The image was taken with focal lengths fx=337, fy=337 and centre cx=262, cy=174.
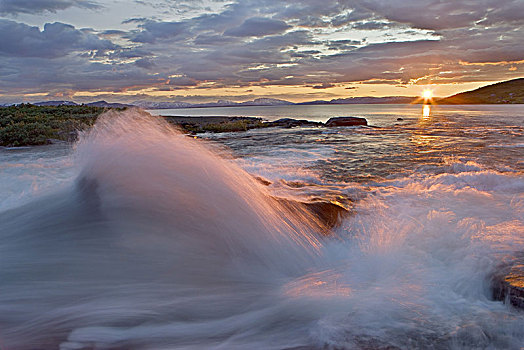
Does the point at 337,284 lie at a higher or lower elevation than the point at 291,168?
lower

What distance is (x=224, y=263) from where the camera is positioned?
4.47 meters

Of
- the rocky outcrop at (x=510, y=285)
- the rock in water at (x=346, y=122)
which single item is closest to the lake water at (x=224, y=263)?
the rocky outcrop at (x=510, y=285)

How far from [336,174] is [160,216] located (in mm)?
7956

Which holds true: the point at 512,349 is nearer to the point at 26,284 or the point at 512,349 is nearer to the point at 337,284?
the point at 337,284

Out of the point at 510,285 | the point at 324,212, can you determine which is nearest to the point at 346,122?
the point at 324,212

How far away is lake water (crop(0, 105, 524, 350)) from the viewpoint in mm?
3377

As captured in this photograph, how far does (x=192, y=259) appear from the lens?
4.39 metres

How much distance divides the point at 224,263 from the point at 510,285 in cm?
343

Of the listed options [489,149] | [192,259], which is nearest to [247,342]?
[192,259]

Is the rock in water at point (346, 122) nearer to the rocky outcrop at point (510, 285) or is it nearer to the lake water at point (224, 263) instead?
the lake water at point (224, 263)

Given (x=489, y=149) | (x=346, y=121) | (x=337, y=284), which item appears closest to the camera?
(x=337, y=284)

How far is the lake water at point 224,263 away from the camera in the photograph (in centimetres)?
338

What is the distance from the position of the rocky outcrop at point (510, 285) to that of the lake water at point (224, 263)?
11 cm

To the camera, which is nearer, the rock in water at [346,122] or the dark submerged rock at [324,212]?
the dark submerged rock at [324,212]
